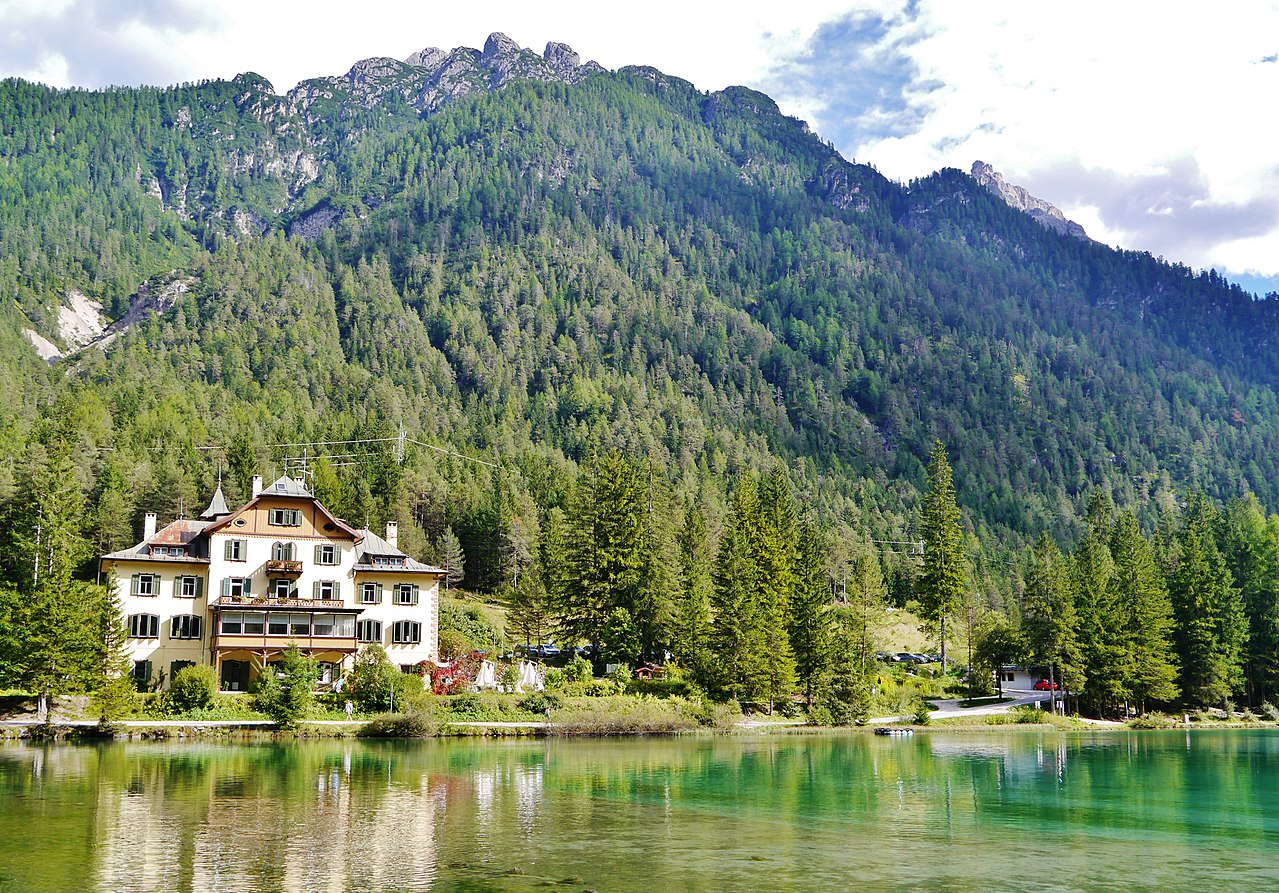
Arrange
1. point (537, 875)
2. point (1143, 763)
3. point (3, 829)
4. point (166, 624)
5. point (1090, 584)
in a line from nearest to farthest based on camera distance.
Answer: point (537, 875) → point (3, 829) → point (1143, 763) → point (166, 624) → point (1090, 584)

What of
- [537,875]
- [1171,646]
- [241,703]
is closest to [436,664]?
[241,703]

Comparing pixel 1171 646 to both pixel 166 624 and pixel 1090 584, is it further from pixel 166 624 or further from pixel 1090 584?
pixel 166 624

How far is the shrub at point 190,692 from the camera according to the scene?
62.3m

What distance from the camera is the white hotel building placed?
71812 millimetres

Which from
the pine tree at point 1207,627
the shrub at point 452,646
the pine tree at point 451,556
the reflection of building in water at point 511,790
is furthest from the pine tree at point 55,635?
the pine tree at point 1207,627

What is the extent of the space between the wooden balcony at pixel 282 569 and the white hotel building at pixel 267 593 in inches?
3.1

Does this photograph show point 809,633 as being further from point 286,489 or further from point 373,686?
point 286,489

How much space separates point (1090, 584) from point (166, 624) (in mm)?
72927

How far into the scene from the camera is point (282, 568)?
73938 millimetres

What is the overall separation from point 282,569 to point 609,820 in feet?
155

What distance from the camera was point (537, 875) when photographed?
24.7 m

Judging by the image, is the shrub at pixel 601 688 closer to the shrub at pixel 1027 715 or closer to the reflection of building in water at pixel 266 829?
the reflection of building in water at pixel 266 829

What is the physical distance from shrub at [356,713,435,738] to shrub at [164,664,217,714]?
9.89 meters

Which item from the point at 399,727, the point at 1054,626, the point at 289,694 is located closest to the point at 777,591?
the point at 1054,626
